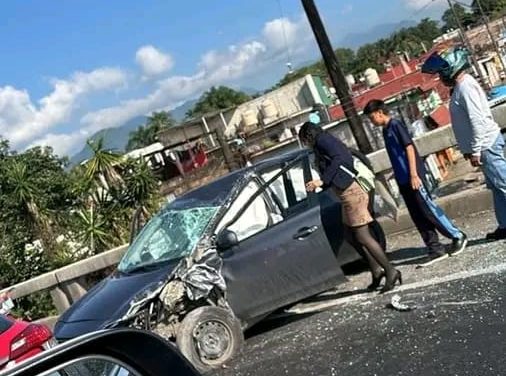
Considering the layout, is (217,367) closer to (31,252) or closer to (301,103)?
(31,252)

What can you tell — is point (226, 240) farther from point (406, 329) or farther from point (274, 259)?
point (406, 329)

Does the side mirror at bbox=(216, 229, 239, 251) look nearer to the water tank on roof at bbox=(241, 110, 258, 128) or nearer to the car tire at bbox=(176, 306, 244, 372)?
the car tire at bbox=(176, 306, 244, 372)

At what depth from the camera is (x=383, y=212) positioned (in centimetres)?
907

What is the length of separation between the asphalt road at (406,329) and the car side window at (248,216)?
0.98 metres

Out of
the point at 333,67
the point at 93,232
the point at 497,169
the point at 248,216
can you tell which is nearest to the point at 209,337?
the point at 248,216

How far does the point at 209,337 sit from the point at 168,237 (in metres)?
1.30

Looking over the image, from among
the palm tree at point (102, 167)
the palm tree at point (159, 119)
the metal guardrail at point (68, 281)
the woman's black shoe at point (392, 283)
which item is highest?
the palm tree at point (159, 119)

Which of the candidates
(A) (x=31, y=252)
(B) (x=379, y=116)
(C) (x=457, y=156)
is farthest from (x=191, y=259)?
(C) (x=457, y=156)

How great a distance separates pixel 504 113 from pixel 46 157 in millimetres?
34394

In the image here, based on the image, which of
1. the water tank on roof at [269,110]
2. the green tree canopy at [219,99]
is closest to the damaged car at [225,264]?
the water tank on roof at [269,110]

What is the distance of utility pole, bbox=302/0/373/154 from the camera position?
13.6 m

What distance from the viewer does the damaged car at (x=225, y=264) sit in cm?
677

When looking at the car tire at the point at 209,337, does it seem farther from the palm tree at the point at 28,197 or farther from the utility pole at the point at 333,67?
the palm tree at the point at 28,197

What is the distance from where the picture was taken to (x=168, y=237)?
7672mm
